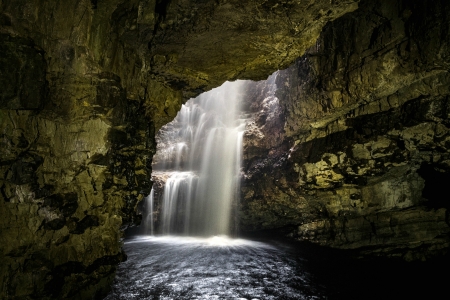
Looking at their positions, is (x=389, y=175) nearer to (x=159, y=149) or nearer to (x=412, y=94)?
(x=412, y=94)

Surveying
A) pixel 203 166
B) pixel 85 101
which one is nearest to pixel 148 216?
pixel 203 166

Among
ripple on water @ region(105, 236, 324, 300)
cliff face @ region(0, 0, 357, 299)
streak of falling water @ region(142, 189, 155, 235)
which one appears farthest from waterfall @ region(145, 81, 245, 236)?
cliff face @ region(0, 0, 357, 299)

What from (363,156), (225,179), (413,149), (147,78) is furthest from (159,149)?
(413,149)

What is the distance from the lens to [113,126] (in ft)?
19.7

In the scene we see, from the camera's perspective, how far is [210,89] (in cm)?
945

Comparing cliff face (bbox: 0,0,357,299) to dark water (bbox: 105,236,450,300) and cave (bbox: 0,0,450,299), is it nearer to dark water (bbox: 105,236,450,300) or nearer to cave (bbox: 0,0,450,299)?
cave (bbox: 0,0,450,299)

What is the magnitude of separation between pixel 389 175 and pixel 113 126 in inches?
456

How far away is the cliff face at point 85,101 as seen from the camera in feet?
14.5

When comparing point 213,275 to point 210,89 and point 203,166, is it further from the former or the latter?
point 203,166

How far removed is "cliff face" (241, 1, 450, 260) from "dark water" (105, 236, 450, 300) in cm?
162

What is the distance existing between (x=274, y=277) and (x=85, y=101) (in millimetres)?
8519

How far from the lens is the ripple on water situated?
720 cm

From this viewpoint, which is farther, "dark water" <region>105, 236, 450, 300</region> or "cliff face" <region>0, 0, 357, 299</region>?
"dark water" <region>105, 236, 450, 300</region>

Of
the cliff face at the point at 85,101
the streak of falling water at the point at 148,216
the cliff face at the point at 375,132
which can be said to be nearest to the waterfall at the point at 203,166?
the streak of falling water at the point at 148,216
